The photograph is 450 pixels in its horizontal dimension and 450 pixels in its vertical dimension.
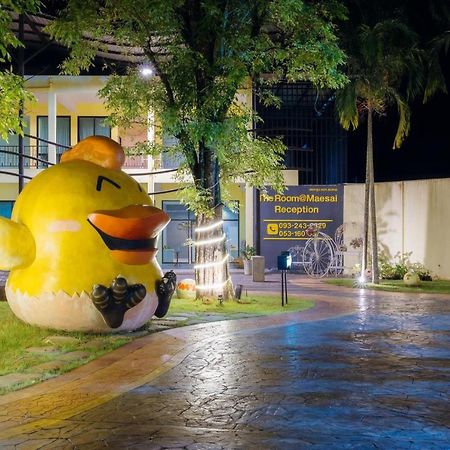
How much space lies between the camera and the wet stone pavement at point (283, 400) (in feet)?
18.9

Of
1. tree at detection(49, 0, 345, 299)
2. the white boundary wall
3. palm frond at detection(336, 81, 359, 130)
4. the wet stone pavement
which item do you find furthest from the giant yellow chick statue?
the white boundary wall

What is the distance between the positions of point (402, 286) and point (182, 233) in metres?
12.9

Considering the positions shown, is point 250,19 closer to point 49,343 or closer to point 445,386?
point 49,343

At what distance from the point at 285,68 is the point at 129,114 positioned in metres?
4.09

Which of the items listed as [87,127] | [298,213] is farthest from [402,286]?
[87,127]

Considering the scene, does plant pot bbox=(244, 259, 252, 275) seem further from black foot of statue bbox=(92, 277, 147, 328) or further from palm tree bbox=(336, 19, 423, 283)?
black foot of statue bbox=(92, 277, 147, 328)

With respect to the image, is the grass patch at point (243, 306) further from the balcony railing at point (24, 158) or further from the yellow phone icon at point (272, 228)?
the balcony railing at point (24, 158)

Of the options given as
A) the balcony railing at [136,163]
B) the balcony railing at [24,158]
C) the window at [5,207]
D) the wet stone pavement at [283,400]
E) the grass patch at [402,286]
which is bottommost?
the wet stone pavement at [283,400]

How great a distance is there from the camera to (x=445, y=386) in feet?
25.2

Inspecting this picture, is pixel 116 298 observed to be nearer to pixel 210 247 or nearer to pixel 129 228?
pixel 129 228

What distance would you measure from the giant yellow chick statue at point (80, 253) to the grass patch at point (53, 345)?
0.67ft

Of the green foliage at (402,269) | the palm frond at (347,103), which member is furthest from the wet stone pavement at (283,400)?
the green foliage at (402,269)

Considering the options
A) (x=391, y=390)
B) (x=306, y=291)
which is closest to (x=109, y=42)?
(x=306, y=291)

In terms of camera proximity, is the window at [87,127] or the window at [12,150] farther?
the window at [87,127]
